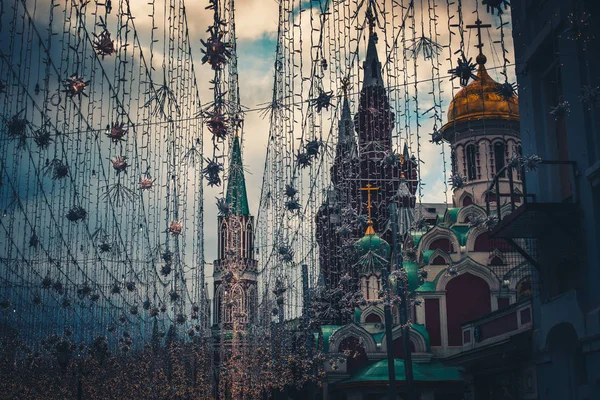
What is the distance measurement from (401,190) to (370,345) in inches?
1136

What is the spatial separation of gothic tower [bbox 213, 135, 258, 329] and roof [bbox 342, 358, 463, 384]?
6773 millimetres

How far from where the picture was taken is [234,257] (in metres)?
35.3

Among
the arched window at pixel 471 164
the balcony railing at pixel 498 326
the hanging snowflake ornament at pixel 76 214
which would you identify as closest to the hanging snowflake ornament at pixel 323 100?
the hanging snowflake ornament at pixel 76 214

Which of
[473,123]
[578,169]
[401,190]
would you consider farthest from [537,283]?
[473,123]

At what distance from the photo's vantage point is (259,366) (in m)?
43.0

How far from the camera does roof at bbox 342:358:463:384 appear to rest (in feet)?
127

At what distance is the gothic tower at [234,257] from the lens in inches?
675

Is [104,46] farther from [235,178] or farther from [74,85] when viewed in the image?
[235,178]

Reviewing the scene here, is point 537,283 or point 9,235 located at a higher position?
point 9,235

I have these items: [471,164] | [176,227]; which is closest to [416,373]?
[471,164]

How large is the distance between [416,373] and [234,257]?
1044cm

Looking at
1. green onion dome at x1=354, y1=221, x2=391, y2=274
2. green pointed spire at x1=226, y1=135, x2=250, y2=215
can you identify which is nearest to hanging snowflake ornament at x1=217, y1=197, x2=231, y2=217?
green pointed spire at x1=226, y1=135, x2=250, y2=215

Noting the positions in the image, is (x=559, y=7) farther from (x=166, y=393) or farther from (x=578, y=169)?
(x=166, y=393)

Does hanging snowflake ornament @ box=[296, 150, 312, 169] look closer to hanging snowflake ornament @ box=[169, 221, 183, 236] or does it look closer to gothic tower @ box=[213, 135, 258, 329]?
gothic tower @ box=[213, 135, 258, 329]
